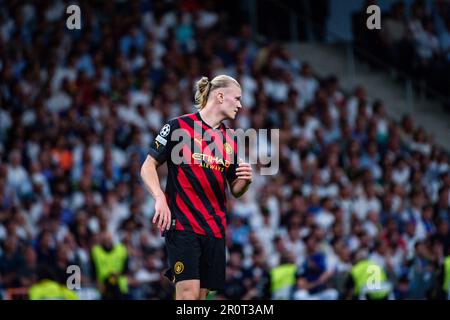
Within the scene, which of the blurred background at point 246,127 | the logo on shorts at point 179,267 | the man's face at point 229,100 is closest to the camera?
the logo on shorts at point 179,267

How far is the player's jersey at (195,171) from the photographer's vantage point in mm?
7770

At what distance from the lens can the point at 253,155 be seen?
16.2 m

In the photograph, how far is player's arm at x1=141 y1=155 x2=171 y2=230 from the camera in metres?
7.48

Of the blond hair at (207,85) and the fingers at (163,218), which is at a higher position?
the blond hair at (207,85)

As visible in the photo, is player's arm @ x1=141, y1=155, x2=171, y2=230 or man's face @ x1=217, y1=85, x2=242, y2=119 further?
man's face @ x1=217, y1=85, x2=242, y2=119

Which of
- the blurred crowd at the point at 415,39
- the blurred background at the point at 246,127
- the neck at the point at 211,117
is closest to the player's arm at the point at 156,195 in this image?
the neck at the point at 211,117

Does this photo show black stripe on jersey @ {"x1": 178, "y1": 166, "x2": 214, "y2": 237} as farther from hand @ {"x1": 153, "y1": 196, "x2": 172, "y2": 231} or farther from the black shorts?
hand @ {"x1": 153, "y1": 196, "x2": 172, "y2": 231}

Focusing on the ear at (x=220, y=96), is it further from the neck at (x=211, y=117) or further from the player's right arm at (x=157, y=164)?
the player's right arm at (x=157, y=164)

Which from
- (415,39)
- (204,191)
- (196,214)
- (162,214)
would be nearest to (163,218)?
(162,214)

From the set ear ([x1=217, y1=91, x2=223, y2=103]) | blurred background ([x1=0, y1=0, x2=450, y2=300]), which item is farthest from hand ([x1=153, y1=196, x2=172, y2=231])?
blurred background ([x1=0, y1=0, x2=450, y2=300])

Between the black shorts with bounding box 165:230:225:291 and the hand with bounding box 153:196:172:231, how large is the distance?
21 centimetres

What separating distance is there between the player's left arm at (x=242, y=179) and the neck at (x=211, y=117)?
1.22ft

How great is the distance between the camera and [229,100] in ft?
25.8
